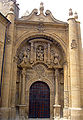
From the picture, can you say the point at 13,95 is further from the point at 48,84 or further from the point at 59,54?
the point at 59,54

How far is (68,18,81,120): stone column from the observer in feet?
34.0

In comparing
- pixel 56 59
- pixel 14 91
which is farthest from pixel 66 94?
pixel 14 91

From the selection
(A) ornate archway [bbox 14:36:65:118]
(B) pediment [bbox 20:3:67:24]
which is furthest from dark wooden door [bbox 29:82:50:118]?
(B) pediment [bbox 20:3:67:24]

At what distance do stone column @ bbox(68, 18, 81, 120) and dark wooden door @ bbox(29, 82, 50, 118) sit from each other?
2083 mm

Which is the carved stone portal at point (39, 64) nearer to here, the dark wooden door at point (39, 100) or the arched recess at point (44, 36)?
the dark wooden door at point (39, 100)

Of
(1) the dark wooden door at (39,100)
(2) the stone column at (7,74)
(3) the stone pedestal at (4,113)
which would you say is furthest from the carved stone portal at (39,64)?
(3) the stone pedestal at (4,113)

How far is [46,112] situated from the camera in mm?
11633

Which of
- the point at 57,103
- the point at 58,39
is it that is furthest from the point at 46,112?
the point at 58,39

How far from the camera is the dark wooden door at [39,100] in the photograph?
11.6m

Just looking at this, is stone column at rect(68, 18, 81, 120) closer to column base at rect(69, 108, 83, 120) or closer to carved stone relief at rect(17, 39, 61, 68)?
column base at rect(69, 108, 83, 120)

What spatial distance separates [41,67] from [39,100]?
2.49 metres

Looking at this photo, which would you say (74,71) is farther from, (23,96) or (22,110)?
(22,110)

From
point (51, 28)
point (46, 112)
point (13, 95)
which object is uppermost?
point (51, 28)

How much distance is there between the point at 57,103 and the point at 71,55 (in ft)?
11.8
